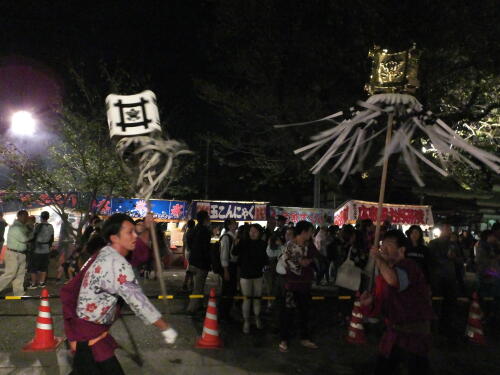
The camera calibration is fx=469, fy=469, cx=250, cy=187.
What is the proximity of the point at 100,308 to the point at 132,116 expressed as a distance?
2.85m

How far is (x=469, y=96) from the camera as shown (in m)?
12.2

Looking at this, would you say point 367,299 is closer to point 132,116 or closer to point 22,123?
point 132,116

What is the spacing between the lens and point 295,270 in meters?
6.52

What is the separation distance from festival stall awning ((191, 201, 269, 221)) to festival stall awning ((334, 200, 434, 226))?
3736mm

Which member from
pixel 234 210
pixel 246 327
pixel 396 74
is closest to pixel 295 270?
pixel 246 327

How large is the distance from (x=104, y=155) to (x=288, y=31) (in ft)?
22.6

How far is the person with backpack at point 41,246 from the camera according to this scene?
35.4ft

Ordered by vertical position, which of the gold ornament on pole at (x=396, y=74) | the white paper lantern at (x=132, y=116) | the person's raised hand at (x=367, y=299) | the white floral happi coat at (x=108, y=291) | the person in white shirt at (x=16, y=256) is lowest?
the person in white shirt at (x=16, y=256)

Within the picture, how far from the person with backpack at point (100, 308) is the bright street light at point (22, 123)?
37.6 feet

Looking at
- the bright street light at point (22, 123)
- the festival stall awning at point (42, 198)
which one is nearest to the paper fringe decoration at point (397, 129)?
the bright street light at point (22, 123)

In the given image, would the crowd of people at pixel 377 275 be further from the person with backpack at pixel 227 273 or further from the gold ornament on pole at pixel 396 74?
the gold ornament on pole at pixel 396 74

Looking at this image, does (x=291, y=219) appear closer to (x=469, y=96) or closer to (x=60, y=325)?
(x=469, y=96)

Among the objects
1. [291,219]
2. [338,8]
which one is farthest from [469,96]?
[291,219]

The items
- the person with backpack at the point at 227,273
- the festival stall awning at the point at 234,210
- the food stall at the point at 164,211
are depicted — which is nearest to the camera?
the person with backpack at the point at 227,273
